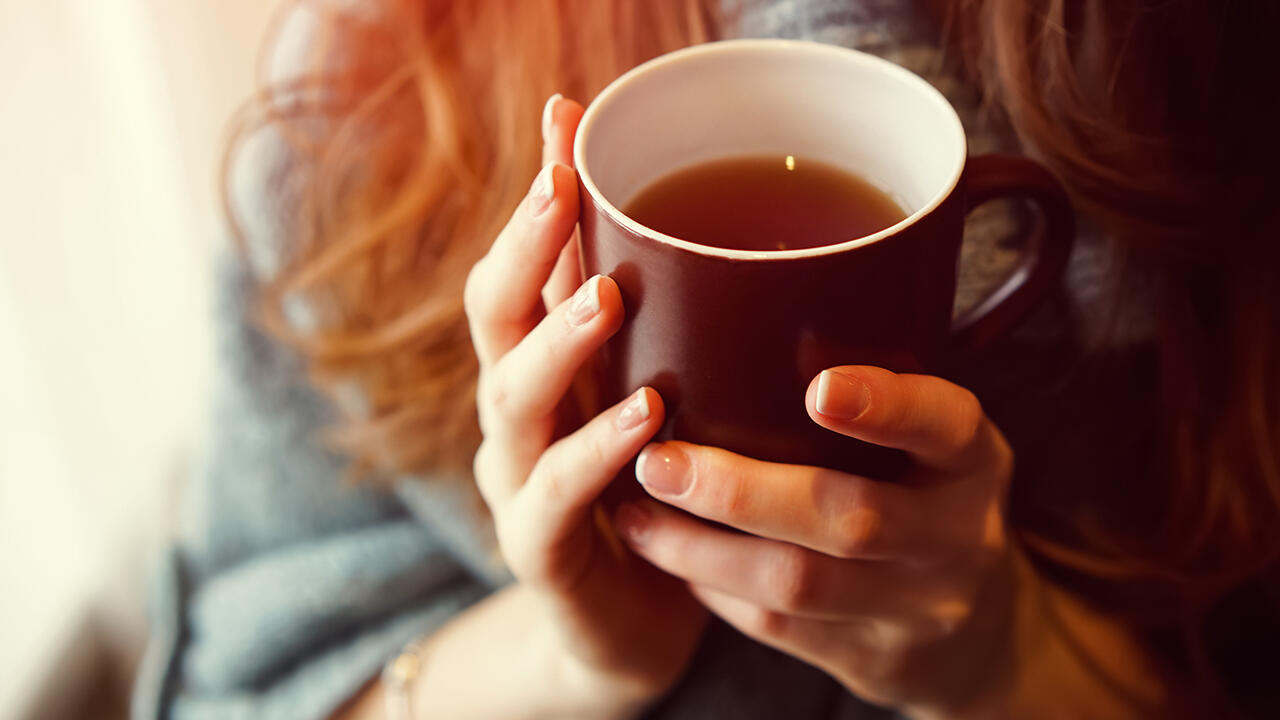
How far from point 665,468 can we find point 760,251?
0.12 metres

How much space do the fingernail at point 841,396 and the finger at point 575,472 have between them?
0.29ft

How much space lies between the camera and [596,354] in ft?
1.77

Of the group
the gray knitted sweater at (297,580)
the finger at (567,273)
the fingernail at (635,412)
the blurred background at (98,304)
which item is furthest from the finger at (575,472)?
the blurred background at (98,304)

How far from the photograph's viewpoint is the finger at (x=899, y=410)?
448 mm

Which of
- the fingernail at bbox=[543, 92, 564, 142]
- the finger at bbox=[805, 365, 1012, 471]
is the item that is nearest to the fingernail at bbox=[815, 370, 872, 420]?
the finger at bbox=[805, 365, 1012, 471]

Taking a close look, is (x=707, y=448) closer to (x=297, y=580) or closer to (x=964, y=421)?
(x=964, y=421)

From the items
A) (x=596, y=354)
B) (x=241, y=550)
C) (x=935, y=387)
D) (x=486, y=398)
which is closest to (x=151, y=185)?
(x=241, y=550)

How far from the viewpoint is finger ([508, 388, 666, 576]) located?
492 millimetres

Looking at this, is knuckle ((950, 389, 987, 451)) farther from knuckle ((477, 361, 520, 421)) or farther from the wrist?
the wrist

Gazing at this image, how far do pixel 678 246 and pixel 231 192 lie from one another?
66 centimetres

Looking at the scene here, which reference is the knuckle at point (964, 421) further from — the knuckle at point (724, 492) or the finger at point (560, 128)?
the finger at point (560, 128)

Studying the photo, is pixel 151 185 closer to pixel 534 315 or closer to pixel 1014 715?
pixel 534 315

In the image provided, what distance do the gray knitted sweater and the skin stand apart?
7 centimetres

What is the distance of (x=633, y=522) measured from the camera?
1.93ft
